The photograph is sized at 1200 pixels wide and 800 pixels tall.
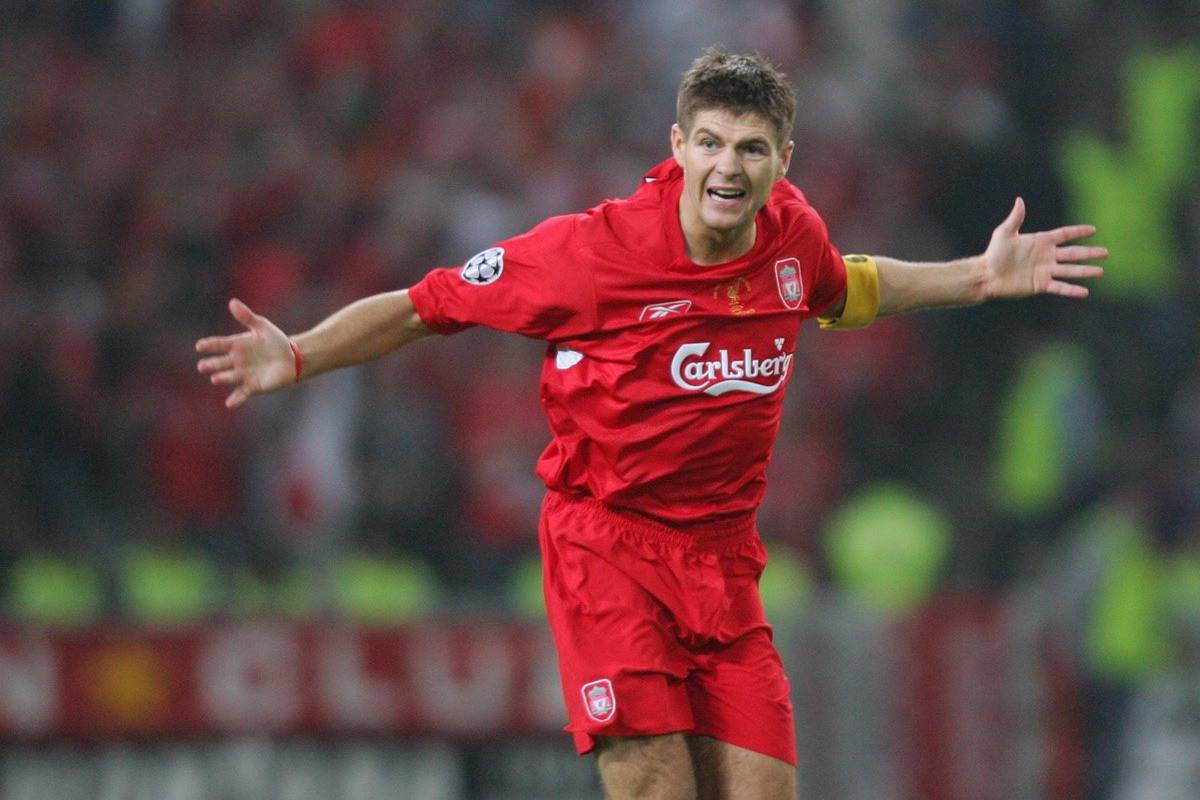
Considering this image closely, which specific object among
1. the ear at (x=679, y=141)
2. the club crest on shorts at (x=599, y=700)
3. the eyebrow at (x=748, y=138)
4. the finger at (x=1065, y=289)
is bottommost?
the club crest on shorts at (x=599, y=700)

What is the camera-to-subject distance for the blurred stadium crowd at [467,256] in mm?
9344

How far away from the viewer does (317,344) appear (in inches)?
188

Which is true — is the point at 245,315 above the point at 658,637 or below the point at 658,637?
above

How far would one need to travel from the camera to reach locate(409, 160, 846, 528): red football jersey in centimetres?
461

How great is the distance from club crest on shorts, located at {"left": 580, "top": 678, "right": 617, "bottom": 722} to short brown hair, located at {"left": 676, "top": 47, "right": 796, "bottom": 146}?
133 centimetres

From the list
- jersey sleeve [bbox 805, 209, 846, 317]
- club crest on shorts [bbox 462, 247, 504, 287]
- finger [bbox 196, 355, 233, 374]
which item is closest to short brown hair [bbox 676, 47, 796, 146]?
jersey sleeve [bbox 805, 209, 846, 317]

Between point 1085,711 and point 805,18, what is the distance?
14.0ft

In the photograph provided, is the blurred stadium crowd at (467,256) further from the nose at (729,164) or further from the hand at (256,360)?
the nose at (729,164)

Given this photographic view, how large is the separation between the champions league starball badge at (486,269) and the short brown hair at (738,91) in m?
0.54

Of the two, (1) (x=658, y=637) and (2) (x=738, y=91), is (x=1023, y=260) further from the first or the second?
(1) (x=658, y=637)

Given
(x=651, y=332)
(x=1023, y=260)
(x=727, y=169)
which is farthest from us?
(x=1023, y=260)

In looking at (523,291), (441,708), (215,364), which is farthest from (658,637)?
(441,708)

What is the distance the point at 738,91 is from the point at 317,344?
120 cm

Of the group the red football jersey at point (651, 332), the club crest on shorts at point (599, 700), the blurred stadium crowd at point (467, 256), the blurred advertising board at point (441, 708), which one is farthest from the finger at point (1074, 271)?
the blurred stadium crowd at point (467, 256)
